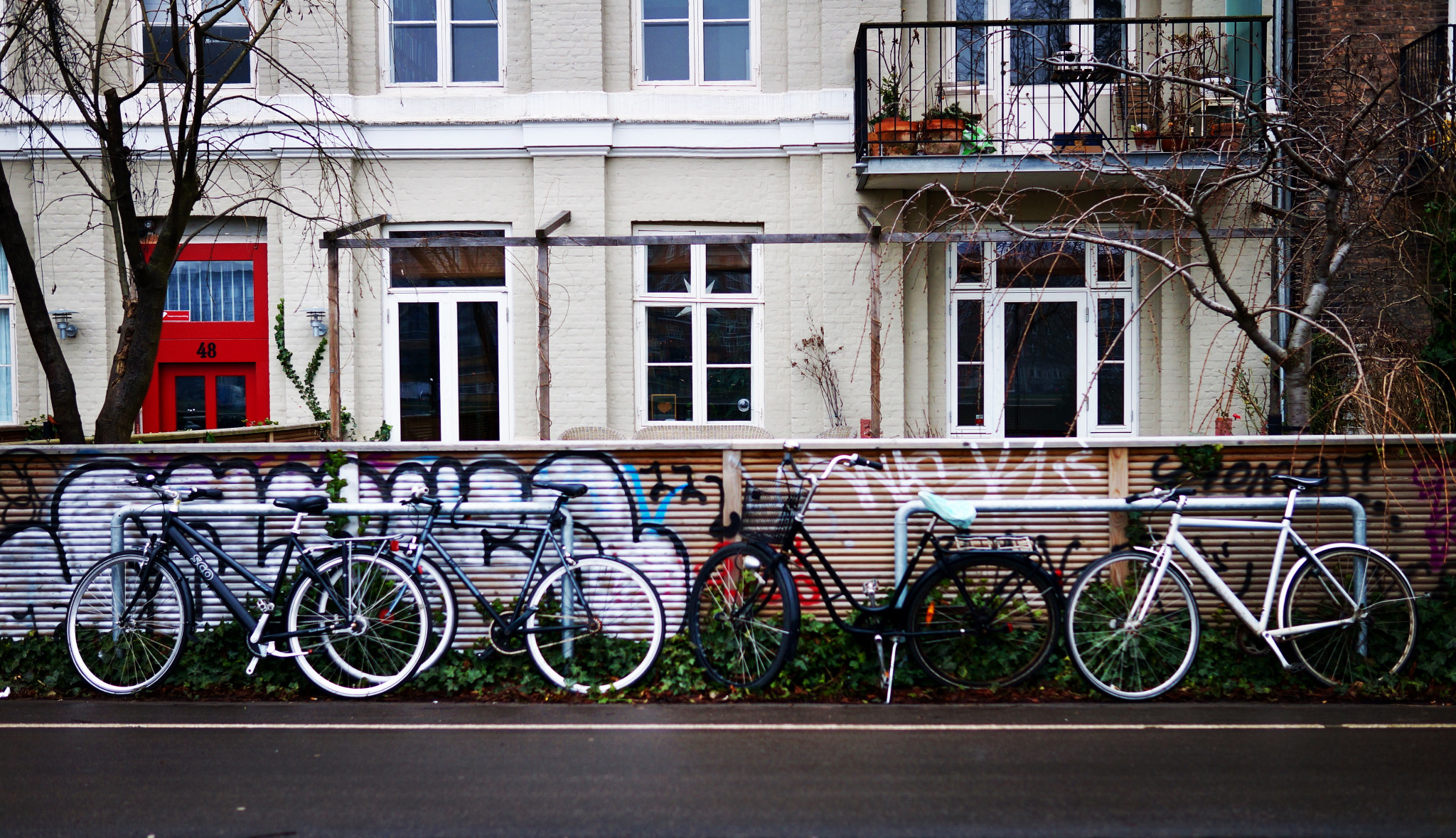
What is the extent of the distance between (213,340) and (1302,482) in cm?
1172

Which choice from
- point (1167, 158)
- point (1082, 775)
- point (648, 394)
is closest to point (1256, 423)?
point (1167, 158)

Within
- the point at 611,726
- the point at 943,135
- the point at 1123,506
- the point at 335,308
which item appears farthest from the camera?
the point at 943,135

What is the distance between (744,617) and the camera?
5.84 meters

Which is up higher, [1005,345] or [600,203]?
[600,203]

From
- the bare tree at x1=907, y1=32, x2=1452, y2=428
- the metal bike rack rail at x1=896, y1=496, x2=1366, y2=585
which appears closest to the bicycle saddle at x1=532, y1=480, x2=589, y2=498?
the metal bike rack rail at x1=896, y1=496, x2=1366, y2=585

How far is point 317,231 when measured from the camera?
12188 millimetres

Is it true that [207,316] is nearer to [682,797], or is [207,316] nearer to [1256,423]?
[682,797]

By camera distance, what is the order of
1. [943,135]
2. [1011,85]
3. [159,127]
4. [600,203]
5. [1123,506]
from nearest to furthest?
1. [1123,506]
2. [1011,85]
3. [943,135]
4. [159,127]
5. [600,203]

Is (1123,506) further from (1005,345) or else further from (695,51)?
(695,51)

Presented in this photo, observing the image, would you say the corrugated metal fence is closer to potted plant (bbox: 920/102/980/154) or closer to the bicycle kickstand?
the bicycle kickstand

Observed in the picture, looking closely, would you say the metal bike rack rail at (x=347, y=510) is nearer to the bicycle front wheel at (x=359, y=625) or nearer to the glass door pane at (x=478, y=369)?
the bicycle front wheel at (x=359, y=625)

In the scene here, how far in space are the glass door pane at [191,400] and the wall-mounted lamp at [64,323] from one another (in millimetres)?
1217

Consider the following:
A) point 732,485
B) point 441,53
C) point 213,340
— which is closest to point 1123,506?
point 732,485

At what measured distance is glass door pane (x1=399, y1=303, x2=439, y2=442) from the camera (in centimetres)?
1246
